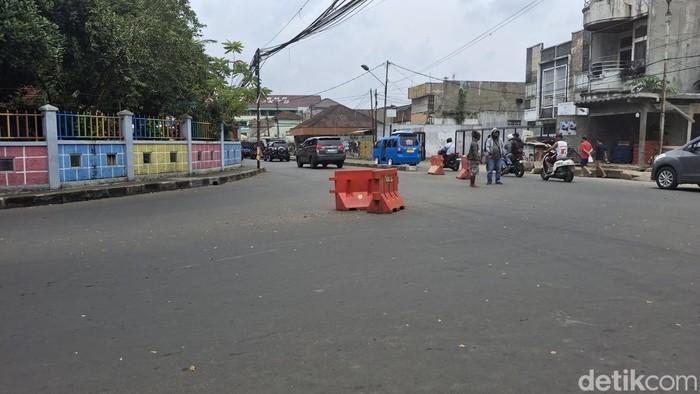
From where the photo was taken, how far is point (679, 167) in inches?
573

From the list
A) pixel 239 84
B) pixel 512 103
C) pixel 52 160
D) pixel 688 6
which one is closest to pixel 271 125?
pixel 512 103

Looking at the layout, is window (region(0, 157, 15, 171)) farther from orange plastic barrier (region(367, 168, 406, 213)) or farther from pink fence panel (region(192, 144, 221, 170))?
orange plastic barrier (region(367, 168, 406, 213))

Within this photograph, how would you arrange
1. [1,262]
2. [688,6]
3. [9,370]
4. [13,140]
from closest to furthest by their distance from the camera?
[9,370] → [1,262] → [13,140] → [688,6]

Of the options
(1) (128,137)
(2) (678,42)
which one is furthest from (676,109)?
(1) (128,137)

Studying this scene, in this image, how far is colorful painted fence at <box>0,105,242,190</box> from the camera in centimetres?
1357

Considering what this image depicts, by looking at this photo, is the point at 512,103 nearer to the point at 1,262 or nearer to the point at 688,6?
the point at 688,6

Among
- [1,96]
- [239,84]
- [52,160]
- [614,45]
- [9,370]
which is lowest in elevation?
[9,370]

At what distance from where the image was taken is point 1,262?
6.60 metres

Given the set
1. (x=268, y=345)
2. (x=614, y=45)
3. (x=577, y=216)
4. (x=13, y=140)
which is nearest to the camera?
(x=268, y=345)

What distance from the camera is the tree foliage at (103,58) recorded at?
12742 mm

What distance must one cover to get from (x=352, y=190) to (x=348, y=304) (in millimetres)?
6344

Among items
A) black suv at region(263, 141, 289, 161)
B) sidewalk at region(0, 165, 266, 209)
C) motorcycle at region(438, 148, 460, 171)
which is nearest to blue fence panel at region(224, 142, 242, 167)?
sidewalk at region(0, 165, 266, 209)

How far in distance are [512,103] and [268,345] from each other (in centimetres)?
5592

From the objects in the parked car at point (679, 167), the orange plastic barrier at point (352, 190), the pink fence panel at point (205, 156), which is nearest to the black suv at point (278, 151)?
the pink fence panel at point (205, 156)
